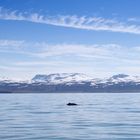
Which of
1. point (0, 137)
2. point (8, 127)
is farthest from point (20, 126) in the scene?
point (0, 137)

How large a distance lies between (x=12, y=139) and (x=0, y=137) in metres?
1.73

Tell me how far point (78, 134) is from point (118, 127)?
776 cm

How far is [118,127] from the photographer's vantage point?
46.7 meters

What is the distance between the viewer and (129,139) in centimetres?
3741

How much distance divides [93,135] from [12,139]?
8.54 metres

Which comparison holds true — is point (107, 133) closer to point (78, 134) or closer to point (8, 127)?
point (78, 134)

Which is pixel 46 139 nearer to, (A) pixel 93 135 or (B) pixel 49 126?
(A) pixel 93 135

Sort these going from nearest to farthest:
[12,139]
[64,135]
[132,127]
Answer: [12,139] < [64,135] < [132,127]

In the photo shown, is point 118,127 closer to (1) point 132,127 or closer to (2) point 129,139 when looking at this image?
(1) point 132,127

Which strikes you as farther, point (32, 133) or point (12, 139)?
point (32, 133)

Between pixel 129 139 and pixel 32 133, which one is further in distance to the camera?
pixel 32 133

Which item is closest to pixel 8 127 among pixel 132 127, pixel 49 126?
pixel 49 126

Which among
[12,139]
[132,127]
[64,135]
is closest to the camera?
[12,139]

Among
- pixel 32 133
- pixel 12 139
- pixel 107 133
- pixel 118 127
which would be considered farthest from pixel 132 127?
pixel 12 139
